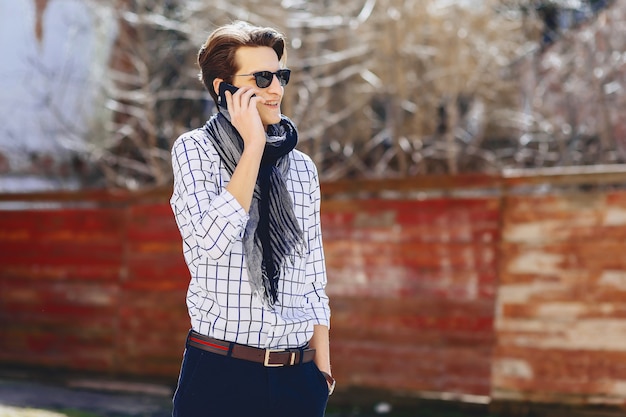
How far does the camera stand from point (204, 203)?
236 cm

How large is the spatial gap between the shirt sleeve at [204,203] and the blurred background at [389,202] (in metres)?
4.23

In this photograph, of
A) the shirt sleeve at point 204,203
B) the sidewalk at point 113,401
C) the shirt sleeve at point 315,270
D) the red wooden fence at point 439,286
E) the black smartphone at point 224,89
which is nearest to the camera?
the shirt sleeve at point 204,203

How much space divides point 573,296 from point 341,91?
6.34 meters

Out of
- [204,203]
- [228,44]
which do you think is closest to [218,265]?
[204,203]

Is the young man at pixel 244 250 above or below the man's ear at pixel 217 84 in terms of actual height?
below

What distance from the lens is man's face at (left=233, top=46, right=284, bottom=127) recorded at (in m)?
2.56

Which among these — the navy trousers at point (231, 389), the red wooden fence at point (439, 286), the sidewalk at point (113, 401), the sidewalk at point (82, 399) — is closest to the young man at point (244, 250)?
the navy trousers at point (231, 389)

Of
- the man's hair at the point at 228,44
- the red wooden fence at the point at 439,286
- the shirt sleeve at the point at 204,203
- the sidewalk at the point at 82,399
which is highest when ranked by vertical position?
the man's hair at the point at 228,44

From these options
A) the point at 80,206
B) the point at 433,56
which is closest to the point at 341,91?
the point at 433,56

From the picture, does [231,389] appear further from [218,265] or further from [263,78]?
[263,78]

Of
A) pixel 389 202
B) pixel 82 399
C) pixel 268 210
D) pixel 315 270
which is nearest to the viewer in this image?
pixel 268 210

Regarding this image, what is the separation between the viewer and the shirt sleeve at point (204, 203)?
2293 mm

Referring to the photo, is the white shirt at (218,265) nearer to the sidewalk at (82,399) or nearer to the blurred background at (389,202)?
the blurred background at (389,202)

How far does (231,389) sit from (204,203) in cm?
51
